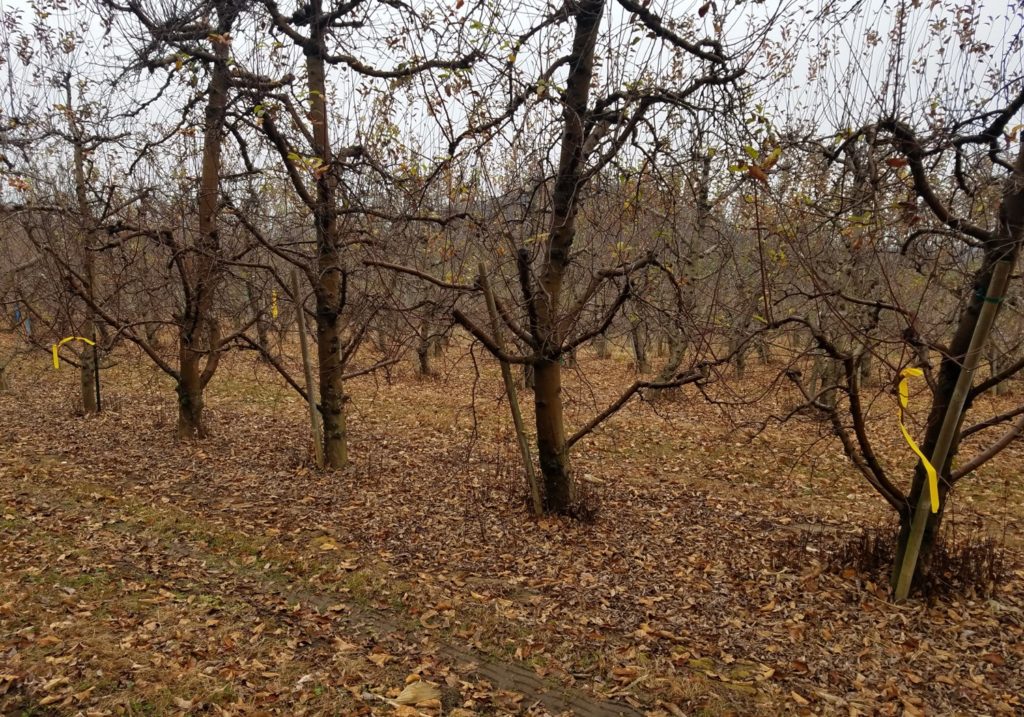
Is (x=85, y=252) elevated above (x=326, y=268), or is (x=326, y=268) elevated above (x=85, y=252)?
(x=85, y=252)

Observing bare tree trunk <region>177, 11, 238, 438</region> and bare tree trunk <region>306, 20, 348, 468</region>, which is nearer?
bare tree trunk <region>306, 20, 348, 468</region>

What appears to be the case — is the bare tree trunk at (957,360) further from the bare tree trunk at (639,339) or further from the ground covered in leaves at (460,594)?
the bare tree trunk at (639,339)

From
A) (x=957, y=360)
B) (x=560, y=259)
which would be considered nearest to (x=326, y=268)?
(x=560, y=259)

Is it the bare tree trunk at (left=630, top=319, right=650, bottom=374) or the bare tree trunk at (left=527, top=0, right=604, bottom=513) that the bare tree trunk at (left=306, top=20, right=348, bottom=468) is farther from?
the bare tree trunk at (left=630, top=319, right=650, bottom=374)

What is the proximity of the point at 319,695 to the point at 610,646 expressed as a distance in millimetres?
1791

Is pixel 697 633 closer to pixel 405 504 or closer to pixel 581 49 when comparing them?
pixel 405 504

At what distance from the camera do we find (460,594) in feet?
15.4

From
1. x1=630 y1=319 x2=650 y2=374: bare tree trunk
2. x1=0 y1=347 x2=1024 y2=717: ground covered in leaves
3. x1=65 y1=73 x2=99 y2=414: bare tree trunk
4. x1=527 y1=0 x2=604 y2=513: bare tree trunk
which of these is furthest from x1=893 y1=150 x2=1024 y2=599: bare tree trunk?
x1=65 y1=73 x2=99 y2=414: bare tree trunk

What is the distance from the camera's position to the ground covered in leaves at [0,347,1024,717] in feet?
11.4

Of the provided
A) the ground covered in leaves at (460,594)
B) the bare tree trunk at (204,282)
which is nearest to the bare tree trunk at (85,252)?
the bare tree trunk at (204,282)

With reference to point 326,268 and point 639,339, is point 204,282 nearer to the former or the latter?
point 326,268

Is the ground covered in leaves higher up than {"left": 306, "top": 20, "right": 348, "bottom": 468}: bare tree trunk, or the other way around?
{"left": 306, "top": 20, "right": 348, "bottom": 468}: bare tree trunk

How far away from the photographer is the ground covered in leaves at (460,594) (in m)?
3.48

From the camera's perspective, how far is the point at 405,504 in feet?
21.6
